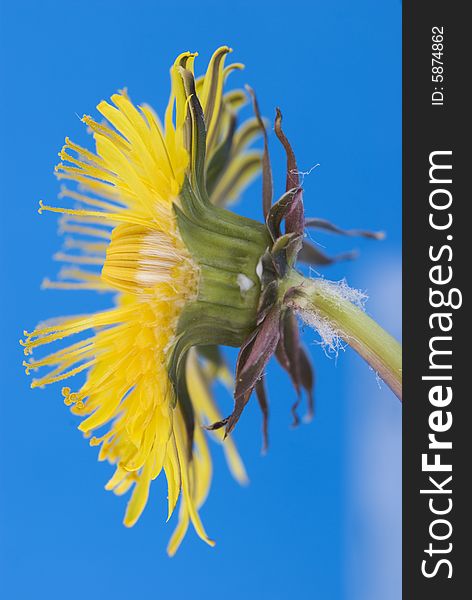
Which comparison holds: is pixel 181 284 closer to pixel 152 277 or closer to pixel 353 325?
pixel 152 277

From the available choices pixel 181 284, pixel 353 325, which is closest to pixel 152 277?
pixel 181 284

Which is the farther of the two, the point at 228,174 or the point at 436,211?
the point at 228,174

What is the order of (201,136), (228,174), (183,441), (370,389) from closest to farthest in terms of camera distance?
(201,136)
(183,441)
(228,174)
(370,389)

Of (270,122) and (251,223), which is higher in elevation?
(270,122)

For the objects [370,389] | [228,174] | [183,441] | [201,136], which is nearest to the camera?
[201,136]

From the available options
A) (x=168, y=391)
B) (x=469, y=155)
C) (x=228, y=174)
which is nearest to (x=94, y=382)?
(x=168, y=391)

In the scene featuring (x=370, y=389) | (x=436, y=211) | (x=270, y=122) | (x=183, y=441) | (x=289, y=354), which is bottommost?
(x=183, y=441)

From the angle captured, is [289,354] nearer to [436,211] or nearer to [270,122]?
[436,211]
